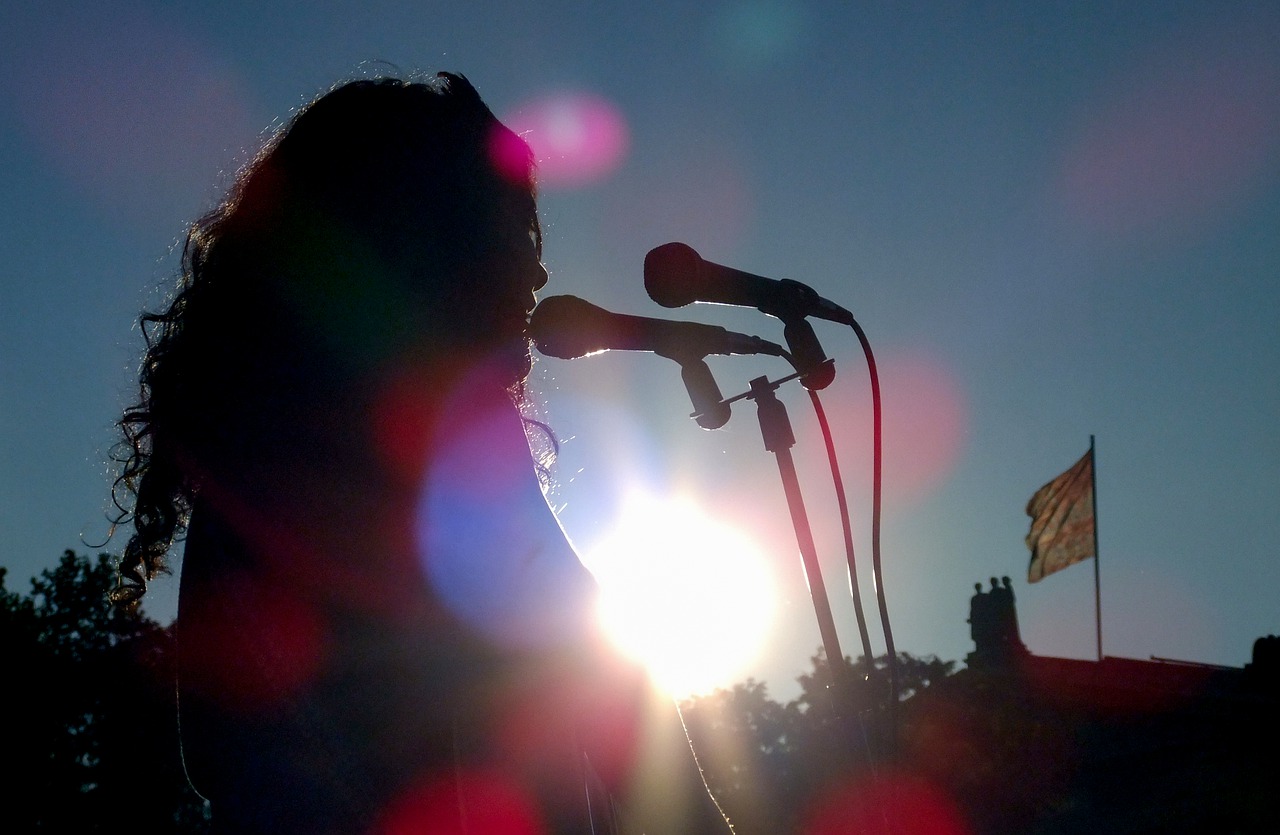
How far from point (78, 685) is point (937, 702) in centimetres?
2983

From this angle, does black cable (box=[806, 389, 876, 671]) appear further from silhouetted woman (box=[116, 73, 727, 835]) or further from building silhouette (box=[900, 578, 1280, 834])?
building silhouette (box=[900, 578, 1280, 834])

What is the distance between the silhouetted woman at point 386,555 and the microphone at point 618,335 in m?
0.47

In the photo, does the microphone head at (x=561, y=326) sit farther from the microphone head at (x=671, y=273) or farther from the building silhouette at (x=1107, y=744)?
the building silhouette at (x=1107, y=744)

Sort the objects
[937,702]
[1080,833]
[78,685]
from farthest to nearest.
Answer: [78,685]
[937,702]
[1080,833]

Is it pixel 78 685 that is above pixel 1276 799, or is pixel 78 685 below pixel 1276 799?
above

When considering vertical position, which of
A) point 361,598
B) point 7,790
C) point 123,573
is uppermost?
point 7,790

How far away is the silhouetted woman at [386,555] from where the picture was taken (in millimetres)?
1247

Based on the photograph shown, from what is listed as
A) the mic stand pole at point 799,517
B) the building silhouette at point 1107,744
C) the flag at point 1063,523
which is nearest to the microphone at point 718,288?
the mic stand pole at point 799,517

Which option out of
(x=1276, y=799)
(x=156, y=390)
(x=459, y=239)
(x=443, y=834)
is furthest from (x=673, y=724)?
(x=1276, y=799)

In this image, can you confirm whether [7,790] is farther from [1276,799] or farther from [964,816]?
[1276,799]

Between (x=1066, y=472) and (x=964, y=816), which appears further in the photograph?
(x=1066, y=472)

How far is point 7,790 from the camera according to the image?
103 feet

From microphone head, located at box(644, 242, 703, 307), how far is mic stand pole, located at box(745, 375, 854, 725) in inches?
15.8

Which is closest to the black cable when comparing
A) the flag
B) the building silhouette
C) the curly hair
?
the curly hair
